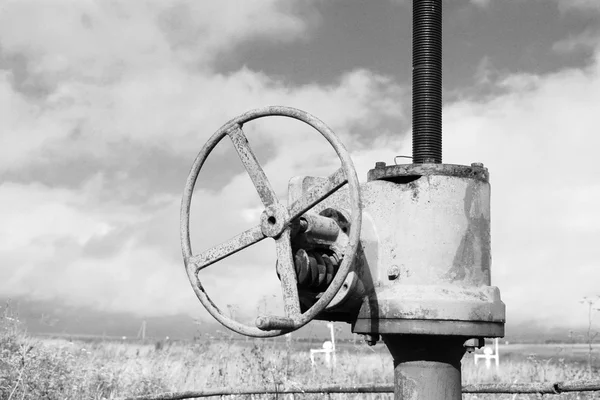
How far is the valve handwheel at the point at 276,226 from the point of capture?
9.50 ft

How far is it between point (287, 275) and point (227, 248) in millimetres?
400

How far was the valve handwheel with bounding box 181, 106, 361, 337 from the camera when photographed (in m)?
2.89

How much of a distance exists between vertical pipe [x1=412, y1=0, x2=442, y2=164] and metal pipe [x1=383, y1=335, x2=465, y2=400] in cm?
84

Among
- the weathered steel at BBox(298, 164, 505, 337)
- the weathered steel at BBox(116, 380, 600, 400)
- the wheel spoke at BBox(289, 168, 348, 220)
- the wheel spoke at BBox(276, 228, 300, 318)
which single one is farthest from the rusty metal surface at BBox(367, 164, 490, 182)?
the weathered steel at BBox(116, 380, 600, 400)

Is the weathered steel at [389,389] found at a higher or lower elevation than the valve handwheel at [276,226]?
lower

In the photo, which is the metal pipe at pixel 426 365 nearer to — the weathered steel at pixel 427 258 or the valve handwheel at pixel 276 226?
the weathered steel at pixel 427 258

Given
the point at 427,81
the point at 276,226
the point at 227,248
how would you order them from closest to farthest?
the point at 276,226, the point at 227,248, the point at 427,81

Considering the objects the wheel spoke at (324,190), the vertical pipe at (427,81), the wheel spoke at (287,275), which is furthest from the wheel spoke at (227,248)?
the vertical pipe at (427,81)

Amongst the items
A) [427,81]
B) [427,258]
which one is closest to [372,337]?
[427,258]

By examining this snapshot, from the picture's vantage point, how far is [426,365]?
10.9ft

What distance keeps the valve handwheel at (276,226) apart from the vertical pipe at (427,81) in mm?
687

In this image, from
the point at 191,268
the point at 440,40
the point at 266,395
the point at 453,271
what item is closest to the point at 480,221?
the point at 453,271

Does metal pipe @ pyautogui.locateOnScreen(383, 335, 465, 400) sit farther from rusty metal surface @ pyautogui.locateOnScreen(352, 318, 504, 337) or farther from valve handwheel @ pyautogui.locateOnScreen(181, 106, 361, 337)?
valve handwheel @ pyautogui.locateOnScreen(181, 106, 361, 337)

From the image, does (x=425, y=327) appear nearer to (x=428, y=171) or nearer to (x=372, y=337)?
(x=372, y=337)
